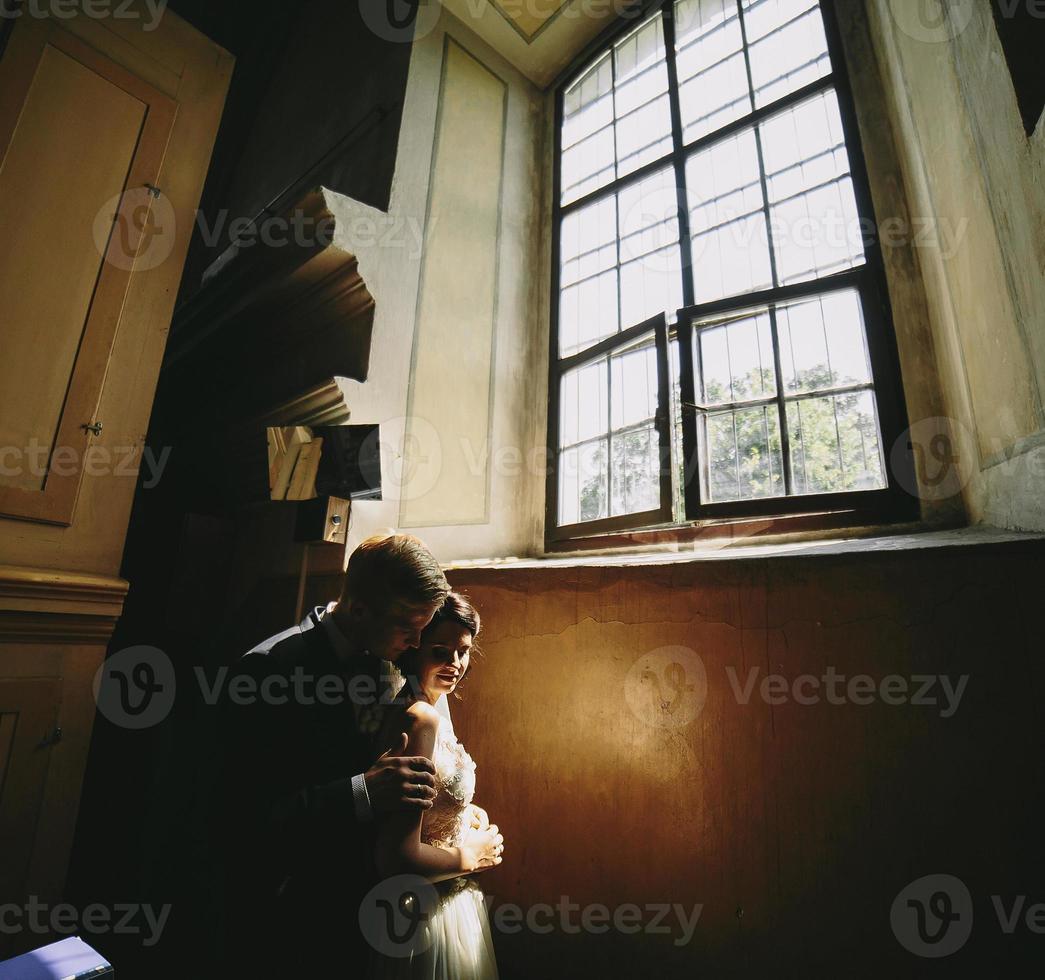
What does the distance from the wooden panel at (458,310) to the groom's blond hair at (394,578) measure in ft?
3.97

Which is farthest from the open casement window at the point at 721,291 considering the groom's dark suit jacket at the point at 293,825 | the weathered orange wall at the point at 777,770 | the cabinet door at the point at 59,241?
the cabinet door at the point at 59,241

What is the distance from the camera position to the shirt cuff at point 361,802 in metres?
1.33

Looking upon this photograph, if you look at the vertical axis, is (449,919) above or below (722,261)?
below

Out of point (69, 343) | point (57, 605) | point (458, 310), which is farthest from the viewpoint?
point (458, 310)

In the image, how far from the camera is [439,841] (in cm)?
161

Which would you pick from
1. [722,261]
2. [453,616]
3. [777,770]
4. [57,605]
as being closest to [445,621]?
[453,616]

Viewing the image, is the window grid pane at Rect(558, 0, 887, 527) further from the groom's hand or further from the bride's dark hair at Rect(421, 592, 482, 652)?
the groom's hand

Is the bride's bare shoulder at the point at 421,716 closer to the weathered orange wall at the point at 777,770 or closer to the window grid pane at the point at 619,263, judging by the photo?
the weathered orange wall at the point at 777,770

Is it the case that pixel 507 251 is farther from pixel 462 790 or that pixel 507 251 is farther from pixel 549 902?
pixel 549 902

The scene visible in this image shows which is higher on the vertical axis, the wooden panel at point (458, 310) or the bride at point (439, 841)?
the wooden panel at point (458, 310)

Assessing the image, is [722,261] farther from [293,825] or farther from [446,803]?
[293,825]

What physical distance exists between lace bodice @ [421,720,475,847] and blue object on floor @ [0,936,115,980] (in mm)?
766

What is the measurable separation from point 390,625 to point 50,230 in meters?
2.05

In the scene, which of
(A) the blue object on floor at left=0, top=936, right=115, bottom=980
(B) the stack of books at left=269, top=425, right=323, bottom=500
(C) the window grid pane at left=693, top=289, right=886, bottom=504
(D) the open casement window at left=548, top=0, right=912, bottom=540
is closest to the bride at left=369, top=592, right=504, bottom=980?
(A) the blue object on floor at left=0, top=936, right=115, bottom=980
